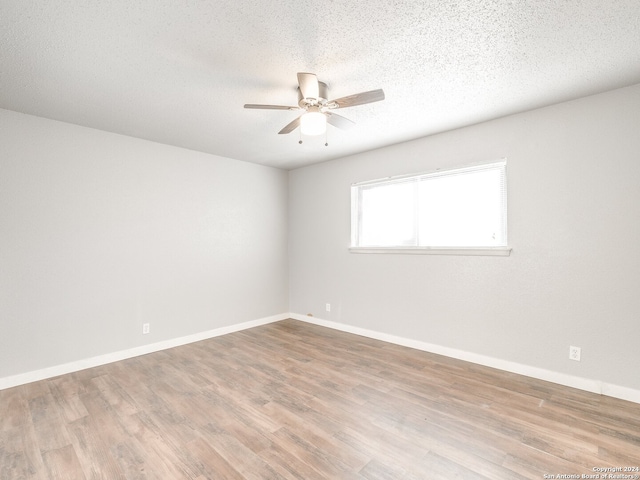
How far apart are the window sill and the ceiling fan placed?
1802mm

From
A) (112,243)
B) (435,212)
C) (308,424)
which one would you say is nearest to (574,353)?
(435,212)

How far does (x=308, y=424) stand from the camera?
82.4 inches

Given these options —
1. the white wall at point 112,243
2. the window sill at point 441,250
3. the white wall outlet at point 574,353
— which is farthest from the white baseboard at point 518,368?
the white wall at point 112,243

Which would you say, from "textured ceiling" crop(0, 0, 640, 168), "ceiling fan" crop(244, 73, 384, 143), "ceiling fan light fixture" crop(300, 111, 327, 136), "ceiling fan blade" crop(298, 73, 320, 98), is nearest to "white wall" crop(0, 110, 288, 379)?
"textured ceiling" crop(0, 0, 640, 168)

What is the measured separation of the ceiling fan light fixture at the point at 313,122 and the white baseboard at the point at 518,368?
269 centimetres

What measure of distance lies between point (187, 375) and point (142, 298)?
1185 mm

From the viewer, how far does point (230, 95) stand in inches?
99.0

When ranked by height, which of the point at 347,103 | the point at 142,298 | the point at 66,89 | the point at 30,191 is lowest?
the point at 142,298

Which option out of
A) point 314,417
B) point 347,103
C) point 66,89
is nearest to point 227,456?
point 314,417

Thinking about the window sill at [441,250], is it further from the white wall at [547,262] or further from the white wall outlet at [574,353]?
the white wall outlet at [574,353]

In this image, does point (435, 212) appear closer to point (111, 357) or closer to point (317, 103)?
point (317, 103)

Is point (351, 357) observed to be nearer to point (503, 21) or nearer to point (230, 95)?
point (230, 95)

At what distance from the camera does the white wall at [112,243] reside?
280 centimetres

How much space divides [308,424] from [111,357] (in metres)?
2.47
